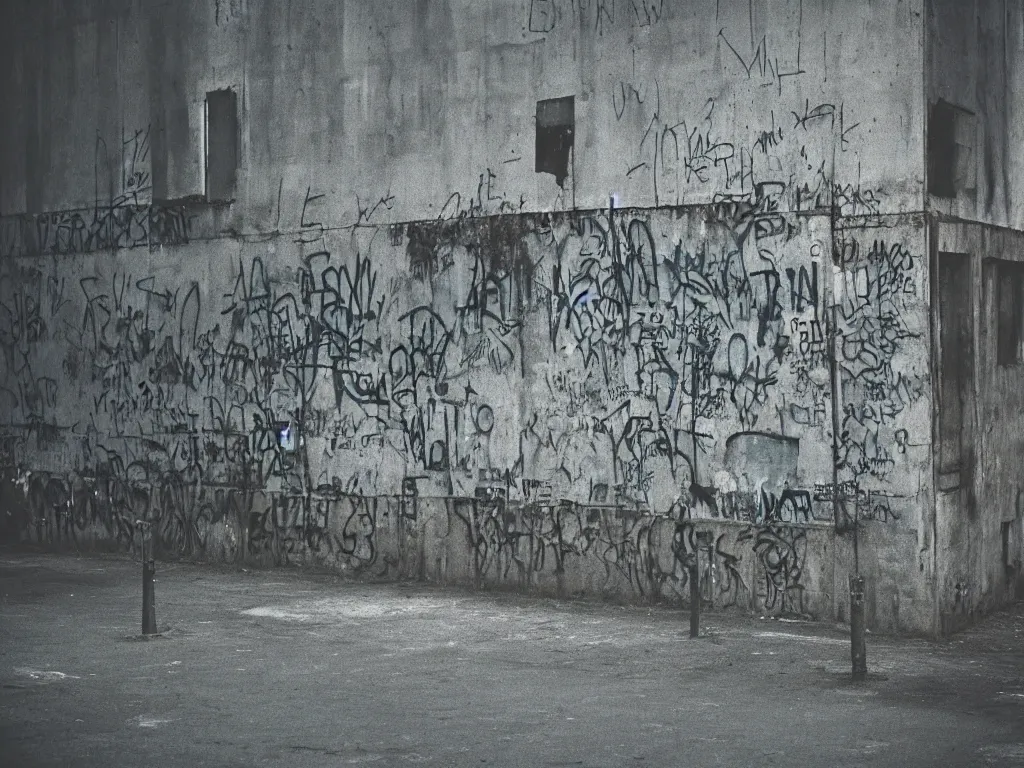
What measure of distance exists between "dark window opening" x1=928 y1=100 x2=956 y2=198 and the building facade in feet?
0.17

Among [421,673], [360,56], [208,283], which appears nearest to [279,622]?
[421,673]

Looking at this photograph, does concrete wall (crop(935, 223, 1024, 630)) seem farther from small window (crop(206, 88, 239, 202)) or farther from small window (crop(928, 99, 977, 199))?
small window (crop(206, 88, 239, 202))

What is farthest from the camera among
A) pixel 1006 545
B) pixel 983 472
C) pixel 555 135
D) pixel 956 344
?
pixel 555 135

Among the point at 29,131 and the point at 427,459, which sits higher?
the point at 29,131

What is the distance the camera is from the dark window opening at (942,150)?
13.9 metres

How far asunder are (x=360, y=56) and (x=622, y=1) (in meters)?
3.55

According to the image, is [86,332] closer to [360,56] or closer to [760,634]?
[360,56]

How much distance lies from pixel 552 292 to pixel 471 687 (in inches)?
225

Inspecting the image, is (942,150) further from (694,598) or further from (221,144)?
(221,144)

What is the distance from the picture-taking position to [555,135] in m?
15.7

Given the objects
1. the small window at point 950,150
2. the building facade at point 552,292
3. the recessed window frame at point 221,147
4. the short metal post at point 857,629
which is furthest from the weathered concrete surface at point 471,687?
the recessed window frame at point 221,147

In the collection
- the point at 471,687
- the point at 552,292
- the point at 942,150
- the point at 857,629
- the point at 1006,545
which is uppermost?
the point at 942,150

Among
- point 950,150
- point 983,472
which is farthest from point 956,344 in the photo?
point 950,150

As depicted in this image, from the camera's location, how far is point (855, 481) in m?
13.9
